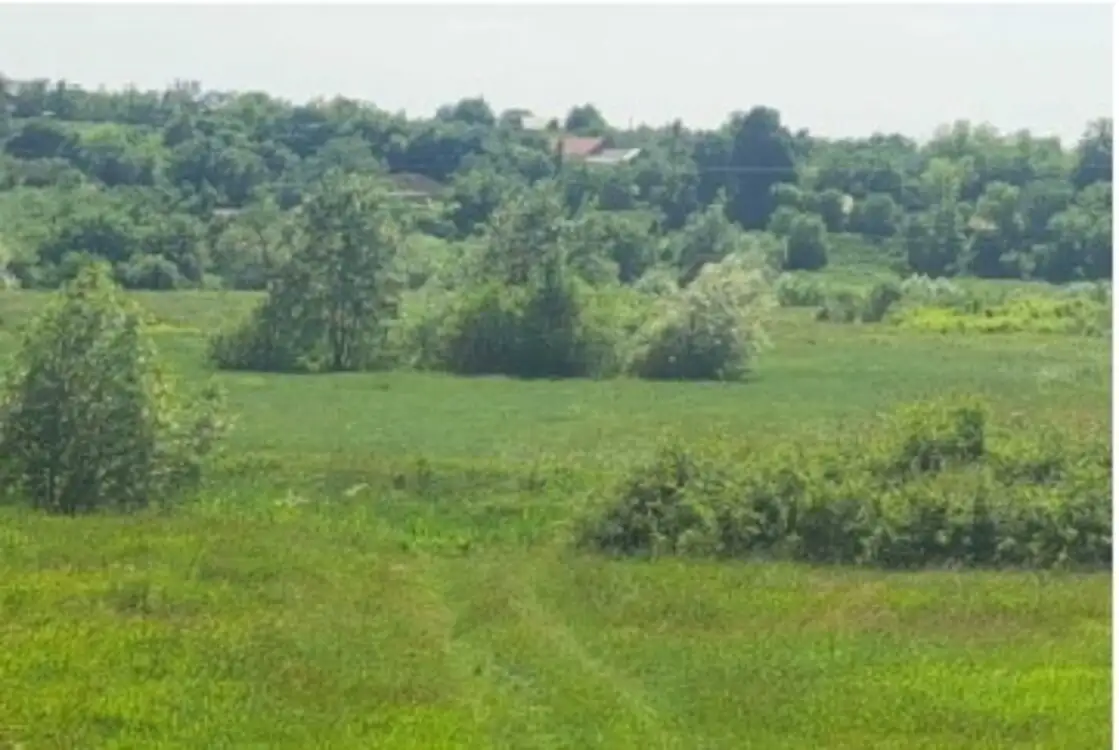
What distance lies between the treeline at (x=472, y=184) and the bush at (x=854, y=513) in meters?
2.63

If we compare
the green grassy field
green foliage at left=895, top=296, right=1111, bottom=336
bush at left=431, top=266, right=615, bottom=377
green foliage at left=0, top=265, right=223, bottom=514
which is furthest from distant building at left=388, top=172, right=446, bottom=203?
green foliage at left=0, top=265, right=223, bottom=514

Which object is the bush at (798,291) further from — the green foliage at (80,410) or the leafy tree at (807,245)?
the green foliage at (80,410)

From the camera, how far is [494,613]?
8695 mm

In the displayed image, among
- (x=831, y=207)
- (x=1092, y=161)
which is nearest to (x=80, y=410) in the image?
(x=1092, y=161)

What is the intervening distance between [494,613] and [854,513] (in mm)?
2173

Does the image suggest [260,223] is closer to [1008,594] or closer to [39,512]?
[39,512]

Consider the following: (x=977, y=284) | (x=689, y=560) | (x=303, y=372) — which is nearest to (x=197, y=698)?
(x=689, y=560)

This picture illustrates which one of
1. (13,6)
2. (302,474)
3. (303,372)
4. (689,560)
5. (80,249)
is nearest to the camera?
(13,6)

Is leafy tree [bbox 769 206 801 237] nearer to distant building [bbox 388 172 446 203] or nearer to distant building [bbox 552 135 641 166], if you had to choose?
distant building [bbox 552 135 641 166]

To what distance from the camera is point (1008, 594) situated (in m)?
9.38

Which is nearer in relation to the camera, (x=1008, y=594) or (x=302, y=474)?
(x=1008, y=594)

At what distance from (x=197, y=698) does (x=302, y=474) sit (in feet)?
12.0

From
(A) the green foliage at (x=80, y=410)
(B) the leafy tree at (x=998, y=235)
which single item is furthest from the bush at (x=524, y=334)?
(A) the green foliage at (x=80, y=410)

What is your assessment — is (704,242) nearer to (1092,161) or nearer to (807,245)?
(807,245)
